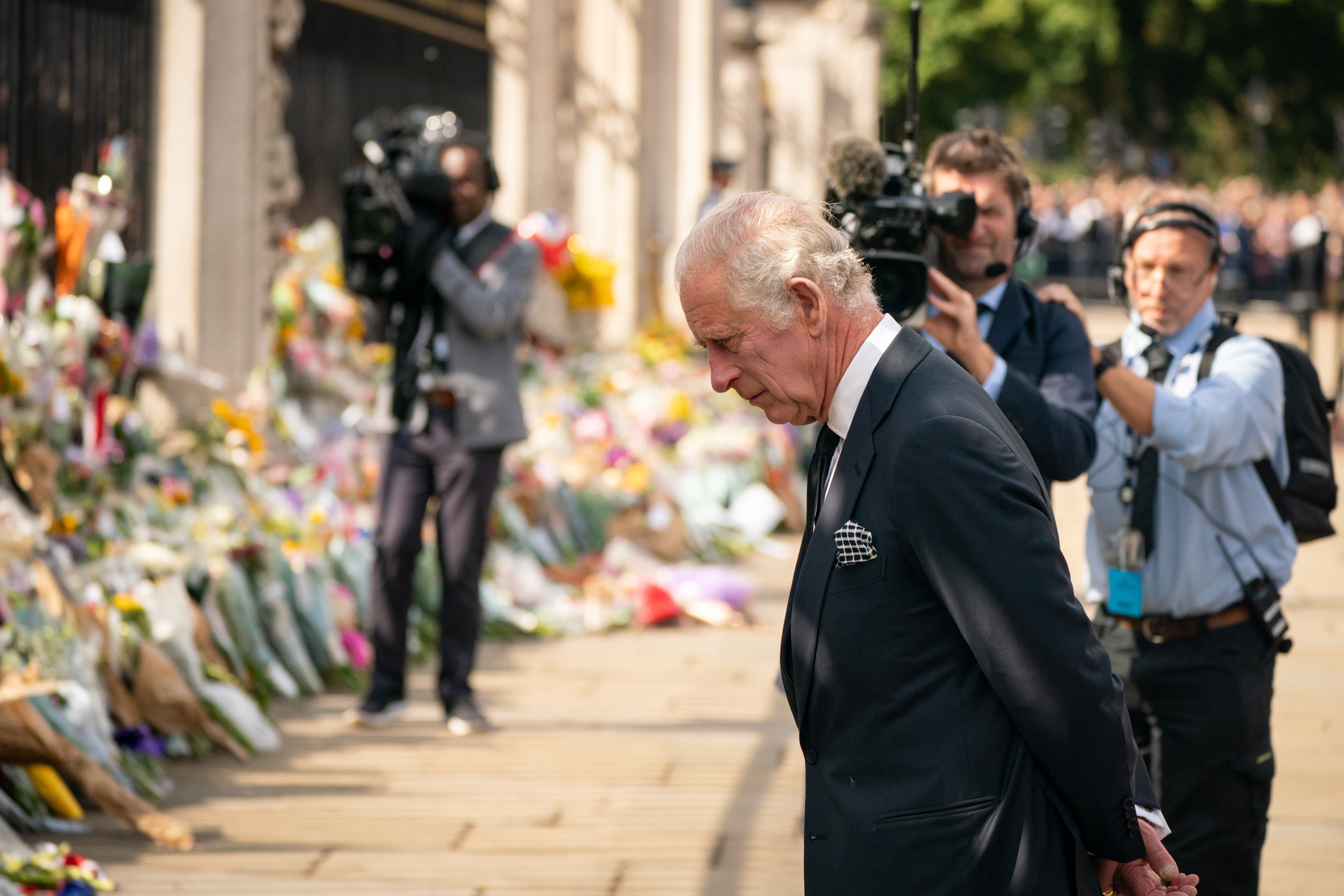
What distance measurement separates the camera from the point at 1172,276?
3.54 meters

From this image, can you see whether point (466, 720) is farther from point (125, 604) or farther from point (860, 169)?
point (860, 169)

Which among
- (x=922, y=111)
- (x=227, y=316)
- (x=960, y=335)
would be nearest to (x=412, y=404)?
(x=227, y=316)

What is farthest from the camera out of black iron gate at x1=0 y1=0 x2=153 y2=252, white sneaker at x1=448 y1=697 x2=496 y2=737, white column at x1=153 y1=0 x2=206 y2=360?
white column at x1=153 y1=0 x2=206 y2=360

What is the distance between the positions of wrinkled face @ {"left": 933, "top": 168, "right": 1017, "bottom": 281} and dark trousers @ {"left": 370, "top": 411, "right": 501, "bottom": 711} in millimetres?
2621

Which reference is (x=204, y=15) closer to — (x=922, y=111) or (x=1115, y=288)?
(x=1115, y=288)

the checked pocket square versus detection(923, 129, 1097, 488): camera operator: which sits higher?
detection(923, 129, 1097, 488): camera operator

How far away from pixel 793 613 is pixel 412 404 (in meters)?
3.62

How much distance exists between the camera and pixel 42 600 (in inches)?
189

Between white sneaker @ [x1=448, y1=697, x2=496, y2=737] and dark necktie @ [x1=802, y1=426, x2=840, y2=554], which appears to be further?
white sneaker @ [x1=448, y1=697, x2=496, y2=737]

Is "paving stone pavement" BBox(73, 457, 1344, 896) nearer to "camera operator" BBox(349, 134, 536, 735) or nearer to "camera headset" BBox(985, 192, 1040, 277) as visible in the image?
"camera operator" BBox(349, 134, 536, 735)

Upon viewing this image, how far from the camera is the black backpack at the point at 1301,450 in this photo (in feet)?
11.7

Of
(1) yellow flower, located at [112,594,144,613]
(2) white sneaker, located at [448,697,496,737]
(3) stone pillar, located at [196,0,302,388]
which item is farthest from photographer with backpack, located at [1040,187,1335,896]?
(3) stone pillar, located at [196,0,302,388]

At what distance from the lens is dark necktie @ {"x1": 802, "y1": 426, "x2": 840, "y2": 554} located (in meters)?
2.29

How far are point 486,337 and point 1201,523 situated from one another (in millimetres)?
2872
